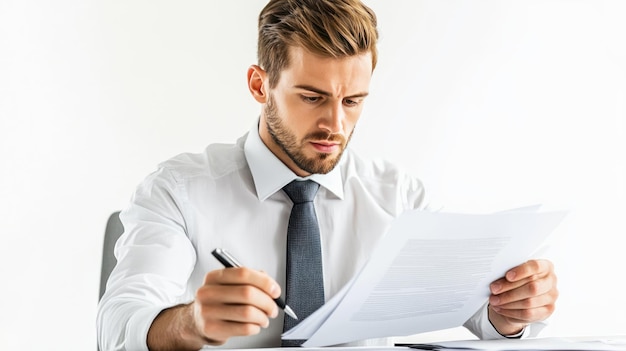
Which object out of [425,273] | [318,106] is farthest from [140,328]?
[318,106]

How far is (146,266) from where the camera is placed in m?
1.38

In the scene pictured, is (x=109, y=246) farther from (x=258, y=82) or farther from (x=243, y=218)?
(x=258, y=82)

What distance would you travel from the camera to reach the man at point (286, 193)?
1.42 m

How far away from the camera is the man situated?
142cm

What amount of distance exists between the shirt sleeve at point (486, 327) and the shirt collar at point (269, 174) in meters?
0.42

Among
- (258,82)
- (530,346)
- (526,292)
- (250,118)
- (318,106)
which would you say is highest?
(250,118)

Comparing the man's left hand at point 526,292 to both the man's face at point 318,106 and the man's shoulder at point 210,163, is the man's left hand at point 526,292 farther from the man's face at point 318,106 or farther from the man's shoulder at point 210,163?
the man's shoulder at point 210,163

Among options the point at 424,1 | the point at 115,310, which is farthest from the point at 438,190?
the point at 115,310

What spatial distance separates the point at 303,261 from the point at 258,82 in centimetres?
49

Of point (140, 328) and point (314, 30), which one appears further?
point (314, 30)

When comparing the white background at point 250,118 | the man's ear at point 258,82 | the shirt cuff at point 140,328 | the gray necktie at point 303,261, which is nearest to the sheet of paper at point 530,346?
the gray necktie at point 303,261

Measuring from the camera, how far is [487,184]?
3.32m

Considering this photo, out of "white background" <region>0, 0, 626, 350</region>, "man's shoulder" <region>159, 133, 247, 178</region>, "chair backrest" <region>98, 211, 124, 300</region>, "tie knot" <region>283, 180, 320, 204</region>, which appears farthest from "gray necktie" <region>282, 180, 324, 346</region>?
"white background" <region>0, 0, 626, 350</region>

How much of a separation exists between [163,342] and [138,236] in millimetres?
400
